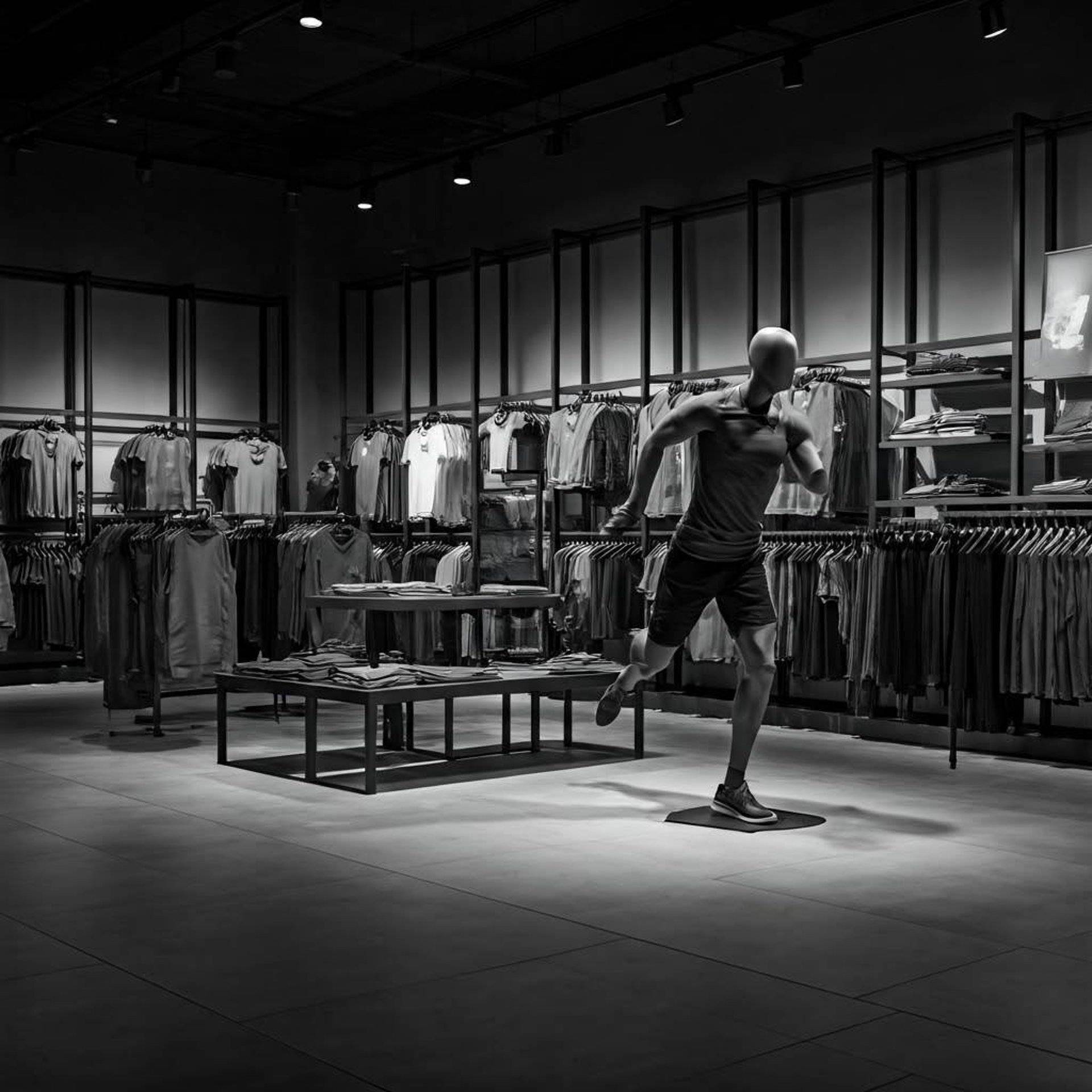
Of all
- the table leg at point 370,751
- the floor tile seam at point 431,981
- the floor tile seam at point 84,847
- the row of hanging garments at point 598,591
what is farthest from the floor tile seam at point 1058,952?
the row of hanging garments at point 598,591

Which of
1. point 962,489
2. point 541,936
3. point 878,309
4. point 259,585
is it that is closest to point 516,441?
point 259,585

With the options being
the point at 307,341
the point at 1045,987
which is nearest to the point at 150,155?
the point at 307,341

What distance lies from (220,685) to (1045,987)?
179 inches

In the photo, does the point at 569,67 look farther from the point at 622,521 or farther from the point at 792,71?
the point at 622,521

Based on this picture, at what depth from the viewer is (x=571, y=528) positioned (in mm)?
11031

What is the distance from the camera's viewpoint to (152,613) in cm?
789

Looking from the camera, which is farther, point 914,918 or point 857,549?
point 857,549

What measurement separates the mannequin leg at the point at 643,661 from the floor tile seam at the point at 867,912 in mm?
1305

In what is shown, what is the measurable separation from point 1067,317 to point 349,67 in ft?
19.1

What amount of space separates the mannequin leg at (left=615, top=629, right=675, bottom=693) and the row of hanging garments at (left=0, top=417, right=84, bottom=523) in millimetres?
6811

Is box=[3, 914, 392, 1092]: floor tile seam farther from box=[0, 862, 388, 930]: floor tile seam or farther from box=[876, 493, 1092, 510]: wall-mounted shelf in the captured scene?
box=[876, 493, 1092, 510]: wall-mounted shelf

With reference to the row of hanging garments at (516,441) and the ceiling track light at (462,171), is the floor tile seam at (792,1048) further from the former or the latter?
the ceiling track light at (462,171)

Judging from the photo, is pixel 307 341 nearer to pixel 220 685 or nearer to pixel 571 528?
pixel 571 528

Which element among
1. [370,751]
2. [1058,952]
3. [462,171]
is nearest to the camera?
[1058,952]
